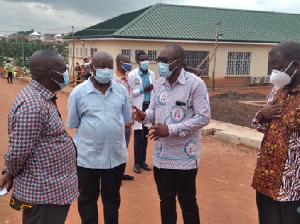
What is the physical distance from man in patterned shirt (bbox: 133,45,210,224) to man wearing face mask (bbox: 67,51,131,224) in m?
0.38

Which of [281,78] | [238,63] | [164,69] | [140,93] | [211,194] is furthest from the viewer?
[238,63]

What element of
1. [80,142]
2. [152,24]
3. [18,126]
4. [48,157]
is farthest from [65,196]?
[152,24]

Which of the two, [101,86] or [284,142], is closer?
[284,142]

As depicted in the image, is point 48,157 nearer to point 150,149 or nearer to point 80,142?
point 80,142

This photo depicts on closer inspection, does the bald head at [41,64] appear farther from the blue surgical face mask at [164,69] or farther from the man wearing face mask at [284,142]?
the man wearing face mask at [284,142]

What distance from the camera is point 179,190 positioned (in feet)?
10.5

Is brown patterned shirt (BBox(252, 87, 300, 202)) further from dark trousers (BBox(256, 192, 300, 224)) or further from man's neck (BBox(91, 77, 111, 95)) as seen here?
man's neck (BBox(91, 77, 111, 95))

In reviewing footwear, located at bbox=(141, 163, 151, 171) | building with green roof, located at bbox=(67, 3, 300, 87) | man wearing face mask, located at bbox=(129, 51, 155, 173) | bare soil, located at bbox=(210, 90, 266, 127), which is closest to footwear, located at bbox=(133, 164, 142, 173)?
man wearing face mask, located at bbox=(129, 51, 155, 173)

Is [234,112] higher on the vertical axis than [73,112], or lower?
lower

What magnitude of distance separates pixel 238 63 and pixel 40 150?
19988 mm

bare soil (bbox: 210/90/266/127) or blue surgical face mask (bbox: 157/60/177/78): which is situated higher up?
blue surgical face mask (bbox: 157/60/177/78)

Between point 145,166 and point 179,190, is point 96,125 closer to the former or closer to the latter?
point 179,190

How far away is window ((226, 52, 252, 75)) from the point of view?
2078cm

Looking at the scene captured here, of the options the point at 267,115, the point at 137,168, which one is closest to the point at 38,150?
the point at 267,115
